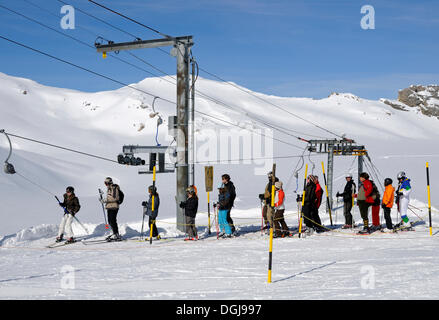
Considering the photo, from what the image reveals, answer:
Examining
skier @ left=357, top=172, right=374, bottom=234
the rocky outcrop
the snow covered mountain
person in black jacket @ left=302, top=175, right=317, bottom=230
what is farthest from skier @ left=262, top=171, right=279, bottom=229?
the rocky outcrop

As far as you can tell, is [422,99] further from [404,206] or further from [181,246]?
[181,246]

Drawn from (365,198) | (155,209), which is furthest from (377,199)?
(155,209)

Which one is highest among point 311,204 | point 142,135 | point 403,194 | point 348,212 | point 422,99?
point 422,99

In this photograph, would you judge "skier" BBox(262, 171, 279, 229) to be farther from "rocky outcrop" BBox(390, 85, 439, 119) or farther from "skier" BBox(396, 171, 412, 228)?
"rocky outcrop" BBox(390, 85, 439, 119)

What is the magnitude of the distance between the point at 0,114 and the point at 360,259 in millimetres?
84392

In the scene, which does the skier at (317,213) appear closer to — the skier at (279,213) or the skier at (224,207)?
the skier at (279,213)

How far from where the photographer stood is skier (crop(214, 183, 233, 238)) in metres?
13.4

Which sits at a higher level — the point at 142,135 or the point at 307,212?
the point at 142,135

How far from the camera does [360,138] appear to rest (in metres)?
94.7

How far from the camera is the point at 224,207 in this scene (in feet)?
44.4

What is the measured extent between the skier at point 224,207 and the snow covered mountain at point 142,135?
1220 centimetres

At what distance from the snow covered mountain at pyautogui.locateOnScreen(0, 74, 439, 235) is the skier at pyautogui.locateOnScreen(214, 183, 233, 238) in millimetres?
12201

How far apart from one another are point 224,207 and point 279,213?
4.83 feet
